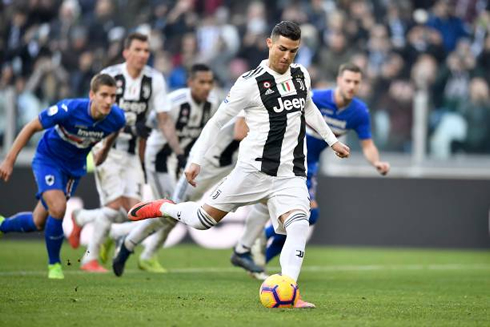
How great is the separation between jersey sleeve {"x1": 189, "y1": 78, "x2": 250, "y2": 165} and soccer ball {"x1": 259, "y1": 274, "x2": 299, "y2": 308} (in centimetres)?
120

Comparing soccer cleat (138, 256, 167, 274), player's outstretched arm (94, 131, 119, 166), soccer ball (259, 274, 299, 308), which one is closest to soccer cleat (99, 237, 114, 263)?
soccer cleat (138, 256, 167, 274)

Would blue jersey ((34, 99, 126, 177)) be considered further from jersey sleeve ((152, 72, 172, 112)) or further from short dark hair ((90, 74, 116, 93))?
jersey sleeve ((152, 72, 172, 112))

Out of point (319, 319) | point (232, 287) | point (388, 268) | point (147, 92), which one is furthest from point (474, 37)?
point (319, 319)

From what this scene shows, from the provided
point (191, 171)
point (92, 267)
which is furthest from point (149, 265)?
point (191, 171)

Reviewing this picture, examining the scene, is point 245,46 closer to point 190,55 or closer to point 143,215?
point 190,55

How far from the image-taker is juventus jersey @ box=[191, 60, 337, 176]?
7875 mm

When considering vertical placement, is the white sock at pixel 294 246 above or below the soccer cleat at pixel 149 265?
above

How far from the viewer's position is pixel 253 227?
10672 mm

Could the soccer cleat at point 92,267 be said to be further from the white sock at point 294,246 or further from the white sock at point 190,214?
the white sock at point 294,246

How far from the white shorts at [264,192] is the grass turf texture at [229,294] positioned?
821 millimetres

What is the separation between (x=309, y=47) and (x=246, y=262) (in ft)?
28.2

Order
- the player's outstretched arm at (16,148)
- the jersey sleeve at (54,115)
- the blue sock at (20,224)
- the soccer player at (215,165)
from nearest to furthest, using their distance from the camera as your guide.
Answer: the player's outstretched arm at (16,148)
the jersey sleeve at (54,115)
the blue sock at (20,224)
the soccer player at (215,165)

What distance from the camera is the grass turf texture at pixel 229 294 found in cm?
675

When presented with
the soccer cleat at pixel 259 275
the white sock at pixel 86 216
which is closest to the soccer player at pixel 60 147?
the white sock at pixel 86 216
